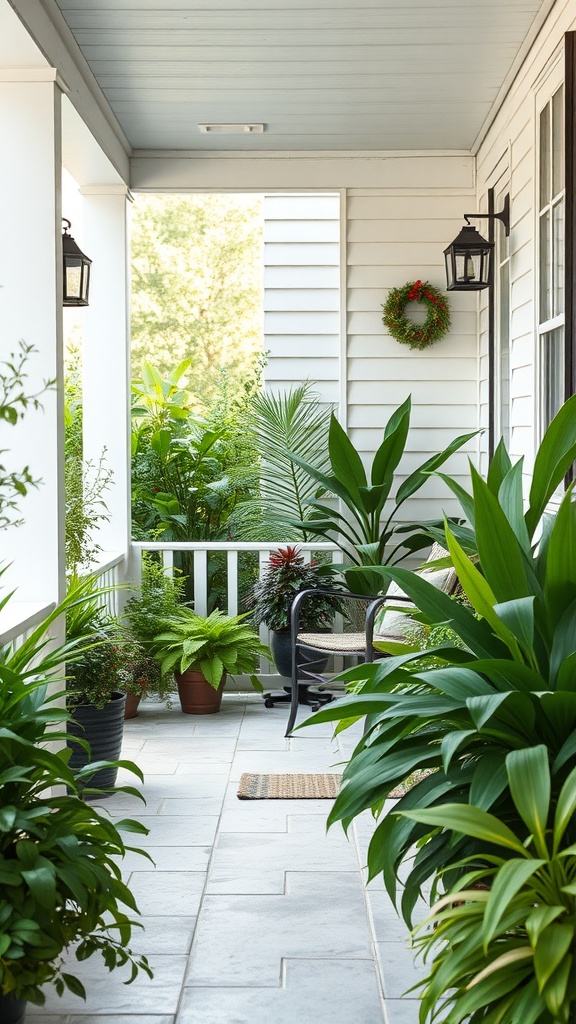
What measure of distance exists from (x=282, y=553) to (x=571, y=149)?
267cm

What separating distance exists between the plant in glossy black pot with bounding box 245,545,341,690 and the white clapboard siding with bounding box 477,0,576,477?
1.29 metres

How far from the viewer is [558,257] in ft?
13.1

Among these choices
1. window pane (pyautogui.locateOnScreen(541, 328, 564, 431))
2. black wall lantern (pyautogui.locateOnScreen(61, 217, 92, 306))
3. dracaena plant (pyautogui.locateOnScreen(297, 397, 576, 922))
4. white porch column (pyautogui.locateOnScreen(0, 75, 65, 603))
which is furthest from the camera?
black wall lantern (pyautogui.locateOnScreen(61, 217, 92, 306))

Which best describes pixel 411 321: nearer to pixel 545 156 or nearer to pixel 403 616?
pixel 545 156

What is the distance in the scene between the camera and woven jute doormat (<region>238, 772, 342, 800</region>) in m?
4.13

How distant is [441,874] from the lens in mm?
1958

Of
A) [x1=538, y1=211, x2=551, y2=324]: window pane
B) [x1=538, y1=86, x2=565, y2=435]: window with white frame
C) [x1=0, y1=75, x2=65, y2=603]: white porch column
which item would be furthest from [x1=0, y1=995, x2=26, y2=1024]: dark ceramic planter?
[x1=538, y1=211, x2=551, y2=324]: window pane

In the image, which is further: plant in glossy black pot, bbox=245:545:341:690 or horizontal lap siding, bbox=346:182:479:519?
horizontal lap siding, bbox=346:182:479:519

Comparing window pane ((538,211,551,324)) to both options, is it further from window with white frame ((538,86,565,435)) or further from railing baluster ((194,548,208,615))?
railing baluster ((194,548,208,615))

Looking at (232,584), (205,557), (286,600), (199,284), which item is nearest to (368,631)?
(286,600)

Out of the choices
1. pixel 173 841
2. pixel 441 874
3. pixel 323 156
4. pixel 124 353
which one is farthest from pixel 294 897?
pixel 323 156

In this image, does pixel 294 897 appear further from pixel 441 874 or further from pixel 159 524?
pixel 159 524

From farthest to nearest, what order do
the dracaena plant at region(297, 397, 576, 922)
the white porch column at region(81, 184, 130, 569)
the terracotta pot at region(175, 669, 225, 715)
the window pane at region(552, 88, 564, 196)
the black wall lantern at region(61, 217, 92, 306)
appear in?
the white porch column at region(81, 184, 130, 569)
the terracotta pot at region(175, 669, 225, 715)
the black wall lantern at region(61, 217, 92, 306)
the window pane at region(552, 88, 564, 196)
the dracaena plant at region(297, 397, 576, 922)

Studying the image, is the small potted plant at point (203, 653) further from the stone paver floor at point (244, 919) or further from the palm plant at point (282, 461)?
the stone paver floor at point (244, 919)
